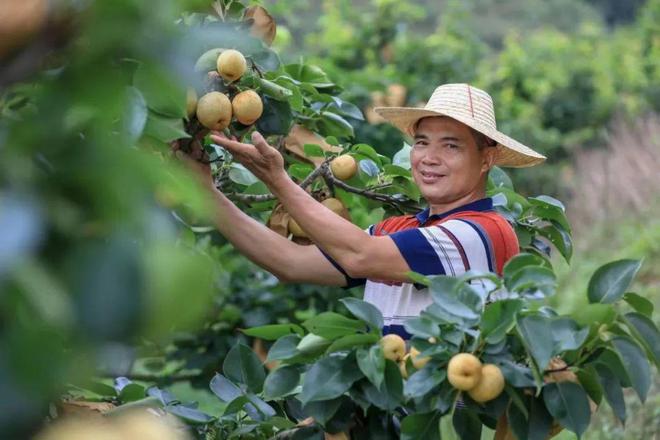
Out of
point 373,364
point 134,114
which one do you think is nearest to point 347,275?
point 373,364

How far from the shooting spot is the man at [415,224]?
2.69 meters

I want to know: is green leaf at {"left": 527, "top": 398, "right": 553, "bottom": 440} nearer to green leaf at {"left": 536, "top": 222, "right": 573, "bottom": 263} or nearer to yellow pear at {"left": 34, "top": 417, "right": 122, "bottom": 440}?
green leaf at {"left": 536, "top": 222, "right": 573, "bottom": 263}

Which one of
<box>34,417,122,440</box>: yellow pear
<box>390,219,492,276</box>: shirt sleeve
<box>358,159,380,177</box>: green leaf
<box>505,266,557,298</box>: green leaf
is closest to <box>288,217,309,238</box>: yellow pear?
<box>358,159,380,177</box>: green leaf

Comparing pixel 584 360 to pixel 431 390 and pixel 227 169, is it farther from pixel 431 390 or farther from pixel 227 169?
pixel 227 169

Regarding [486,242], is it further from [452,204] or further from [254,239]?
[254,239]

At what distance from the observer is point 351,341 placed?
210cm

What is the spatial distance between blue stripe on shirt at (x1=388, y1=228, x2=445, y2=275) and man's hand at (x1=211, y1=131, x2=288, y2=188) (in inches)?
12.2

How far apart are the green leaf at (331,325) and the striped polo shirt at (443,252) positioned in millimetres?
607

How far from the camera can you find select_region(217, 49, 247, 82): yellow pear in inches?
97.7

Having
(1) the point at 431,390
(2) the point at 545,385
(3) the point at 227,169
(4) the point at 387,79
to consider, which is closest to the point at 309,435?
(1) the point at 431,390

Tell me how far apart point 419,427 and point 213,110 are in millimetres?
778

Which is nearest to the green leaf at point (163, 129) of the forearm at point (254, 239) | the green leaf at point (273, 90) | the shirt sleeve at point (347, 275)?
the green leaf at point (273, 90)

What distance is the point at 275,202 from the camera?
3059 mm

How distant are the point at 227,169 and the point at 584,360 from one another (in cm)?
114
